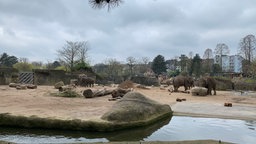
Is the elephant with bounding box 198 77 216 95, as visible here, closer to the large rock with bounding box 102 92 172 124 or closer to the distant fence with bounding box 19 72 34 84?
the large rock with bounding box 102 92 172 124

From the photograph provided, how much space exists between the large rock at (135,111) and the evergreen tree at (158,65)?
68730mm

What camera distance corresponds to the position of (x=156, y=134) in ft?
31.7

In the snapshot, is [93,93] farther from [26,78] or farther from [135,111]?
[26,78]

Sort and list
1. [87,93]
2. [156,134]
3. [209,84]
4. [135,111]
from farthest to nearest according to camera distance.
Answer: [209,84]
[87,93]
[135,111]
[156,134]

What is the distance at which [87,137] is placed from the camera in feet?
29.8

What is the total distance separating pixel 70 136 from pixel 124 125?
1.79 metres

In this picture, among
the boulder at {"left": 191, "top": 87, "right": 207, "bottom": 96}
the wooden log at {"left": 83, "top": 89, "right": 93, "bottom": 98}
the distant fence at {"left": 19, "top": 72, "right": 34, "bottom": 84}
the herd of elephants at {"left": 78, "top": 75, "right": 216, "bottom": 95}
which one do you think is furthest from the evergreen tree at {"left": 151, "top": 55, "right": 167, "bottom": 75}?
the wooden log at {"left": 83, "top": 89, "right": 93, "bottom": 98}

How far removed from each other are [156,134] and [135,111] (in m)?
1.58

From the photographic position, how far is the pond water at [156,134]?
8.80 meters

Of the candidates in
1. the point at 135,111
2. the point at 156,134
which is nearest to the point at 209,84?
the point at 135,111

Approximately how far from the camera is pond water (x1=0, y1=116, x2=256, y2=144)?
8.80 meters

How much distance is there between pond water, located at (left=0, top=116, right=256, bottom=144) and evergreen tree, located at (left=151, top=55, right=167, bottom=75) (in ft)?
230

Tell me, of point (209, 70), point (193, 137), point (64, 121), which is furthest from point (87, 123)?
point (209, 70)

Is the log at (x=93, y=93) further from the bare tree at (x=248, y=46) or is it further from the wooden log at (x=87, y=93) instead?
the bare tree at (x=248, y=46)
